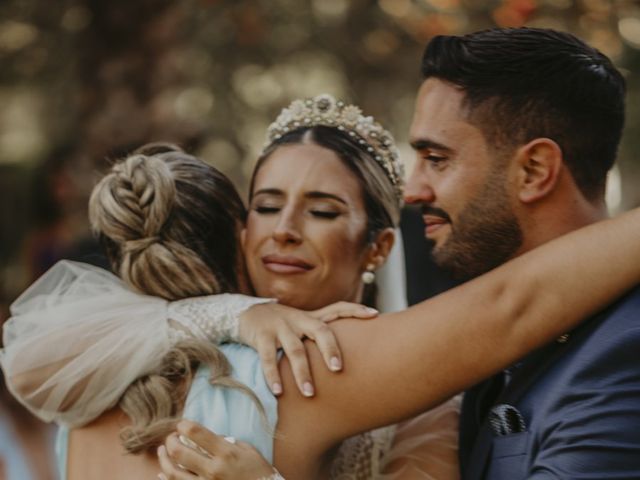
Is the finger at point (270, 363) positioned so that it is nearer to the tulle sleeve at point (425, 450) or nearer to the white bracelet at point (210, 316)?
the white bracelet at point (210, 316)

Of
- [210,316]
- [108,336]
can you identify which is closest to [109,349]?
[108,336]

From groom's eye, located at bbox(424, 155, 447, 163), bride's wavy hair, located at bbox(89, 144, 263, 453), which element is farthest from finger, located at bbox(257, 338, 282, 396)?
groom's eye, located at bbox(424, 155, 447, 163)

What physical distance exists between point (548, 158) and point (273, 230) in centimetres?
92

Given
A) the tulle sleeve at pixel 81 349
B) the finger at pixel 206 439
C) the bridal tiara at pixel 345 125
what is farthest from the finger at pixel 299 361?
the bridal tiara at pixel 345 125

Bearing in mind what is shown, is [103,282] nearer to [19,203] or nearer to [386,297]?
[386,297]

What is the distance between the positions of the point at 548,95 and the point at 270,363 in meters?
1.27

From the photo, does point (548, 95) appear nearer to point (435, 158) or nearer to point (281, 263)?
point (435, 158)

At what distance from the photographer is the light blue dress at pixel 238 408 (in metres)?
2.62

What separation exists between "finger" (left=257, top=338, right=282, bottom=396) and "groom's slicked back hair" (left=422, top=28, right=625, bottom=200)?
40.5 inches

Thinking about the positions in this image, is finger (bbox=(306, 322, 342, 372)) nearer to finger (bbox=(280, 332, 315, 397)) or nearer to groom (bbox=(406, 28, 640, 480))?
finger (bbox=(280, 332, 315, 397))

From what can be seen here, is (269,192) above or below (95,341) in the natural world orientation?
above

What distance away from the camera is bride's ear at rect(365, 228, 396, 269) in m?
3.68

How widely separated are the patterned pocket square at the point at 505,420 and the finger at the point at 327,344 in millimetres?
493

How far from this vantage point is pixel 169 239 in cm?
302
